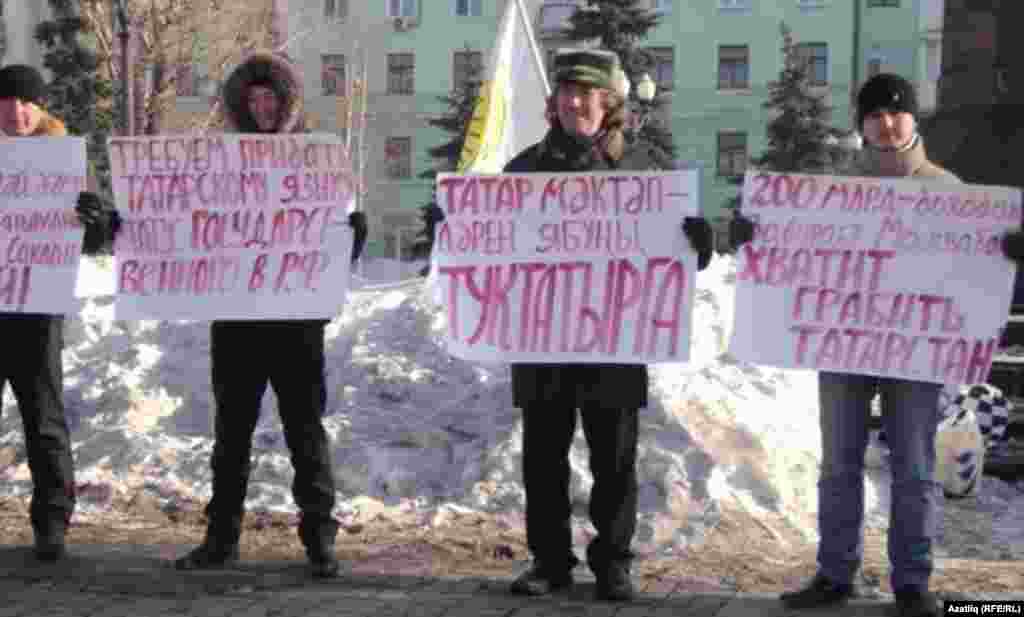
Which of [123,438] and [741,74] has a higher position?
[741,74]

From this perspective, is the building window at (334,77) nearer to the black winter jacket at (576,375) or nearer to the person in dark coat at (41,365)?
the person in dark coat at (41,365)

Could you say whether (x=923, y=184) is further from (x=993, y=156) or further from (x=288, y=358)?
(x=993, y=156)

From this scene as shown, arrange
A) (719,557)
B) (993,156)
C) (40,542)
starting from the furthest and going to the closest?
(993,156)
(719,557)
(40,542)

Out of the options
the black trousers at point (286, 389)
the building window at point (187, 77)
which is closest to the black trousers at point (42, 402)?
the black trousers at point (286, 389)

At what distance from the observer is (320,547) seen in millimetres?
5629

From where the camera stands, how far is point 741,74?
5088 cm

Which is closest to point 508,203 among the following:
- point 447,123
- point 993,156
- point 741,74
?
point 993,156

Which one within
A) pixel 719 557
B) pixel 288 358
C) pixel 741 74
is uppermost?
pixel 741 74

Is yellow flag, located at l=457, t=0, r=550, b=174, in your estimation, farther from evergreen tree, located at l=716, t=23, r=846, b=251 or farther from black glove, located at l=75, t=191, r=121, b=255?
evergreen tree, located at l=716, t=23, r=846, b=251

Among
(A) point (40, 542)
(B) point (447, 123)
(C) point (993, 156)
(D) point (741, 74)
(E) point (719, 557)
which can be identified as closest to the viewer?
(A) point (40, 542)

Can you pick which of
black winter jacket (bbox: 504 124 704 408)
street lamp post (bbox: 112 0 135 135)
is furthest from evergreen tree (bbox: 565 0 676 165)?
black winter jacket (bbox: 504 124 704 408)

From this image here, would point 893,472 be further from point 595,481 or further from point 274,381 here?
point 274,381

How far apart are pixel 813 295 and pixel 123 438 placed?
4.33m

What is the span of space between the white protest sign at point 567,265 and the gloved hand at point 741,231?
7.0 inches
